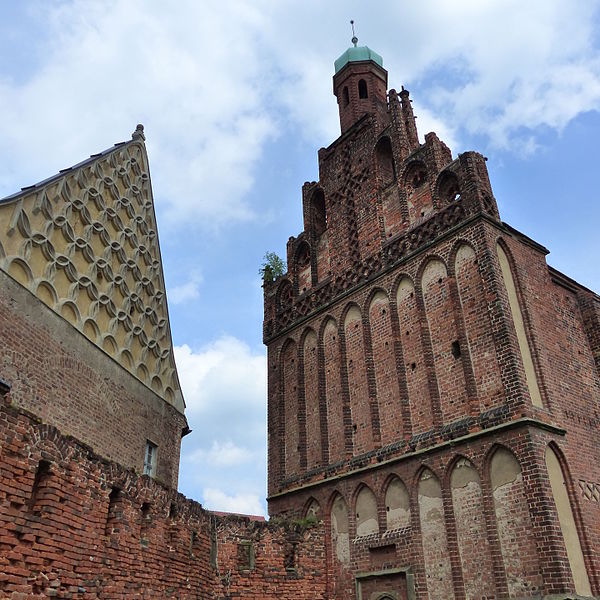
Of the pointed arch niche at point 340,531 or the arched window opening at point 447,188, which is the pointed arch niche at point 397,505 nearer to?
the pointed arch niche at point 340,531

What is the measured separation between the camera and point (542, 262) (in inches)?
563

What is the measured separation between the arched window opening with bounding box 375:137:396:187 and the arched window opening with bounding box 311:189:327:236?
96.8 inches

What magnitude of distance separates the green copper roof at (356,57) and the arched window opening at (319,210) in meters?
5.03

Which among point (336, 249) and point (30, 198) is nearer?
point (30, 198)

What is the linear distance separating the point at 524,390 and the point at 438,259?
12.9 feet

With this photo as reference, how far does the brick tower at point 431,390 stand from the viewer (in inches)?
432

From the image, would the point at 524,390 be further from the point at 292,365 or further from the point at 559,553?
the point at 292,365

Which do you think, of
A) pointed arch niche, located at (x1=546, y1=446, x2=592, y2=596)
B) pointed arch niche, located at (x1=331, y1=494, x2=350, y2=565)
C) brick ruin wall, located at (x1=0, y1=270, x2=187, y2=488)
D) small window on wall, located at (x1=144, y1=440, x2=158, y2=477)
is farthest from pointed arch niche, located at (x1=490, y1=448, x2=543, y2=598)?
small window on wall, located at (x1=144, y1=440, x2=158, y2=477)

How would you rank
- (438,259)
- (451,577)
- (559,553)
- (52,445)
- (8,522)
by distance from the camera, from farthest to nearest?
(438,259) < (451,577) < (559,553) < (52,445) < (8,522)

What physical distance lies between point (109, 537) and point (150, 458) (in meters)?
7.28

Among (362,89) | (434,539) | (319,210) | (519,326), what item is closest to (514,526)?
(434,539)

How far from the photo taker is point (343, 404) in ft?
50.2

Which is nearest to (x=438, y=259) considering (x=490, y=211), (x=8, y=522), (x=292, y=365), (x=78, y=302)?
(x=490, y=211)

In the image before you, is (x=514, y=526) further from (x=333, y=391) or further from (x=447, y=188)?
(x=447, y=188)
